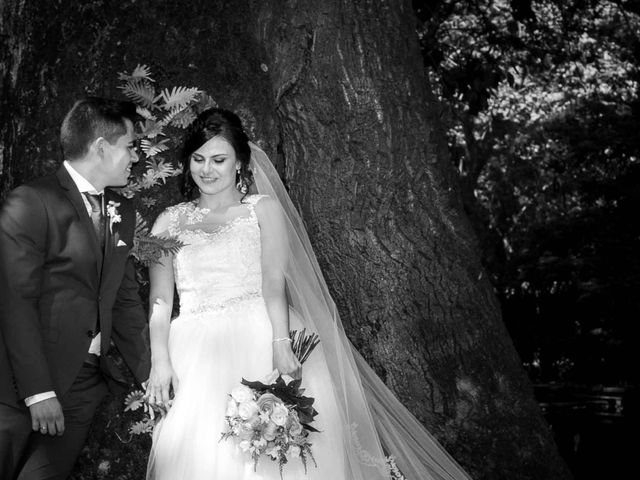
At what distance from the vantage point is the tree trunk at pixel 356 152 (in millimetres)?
4836

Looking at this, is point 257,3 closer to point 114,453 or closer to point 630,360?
point 114,453

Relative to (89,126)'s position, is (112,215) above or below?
below

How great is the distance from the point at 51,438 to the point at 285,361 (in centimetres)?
116

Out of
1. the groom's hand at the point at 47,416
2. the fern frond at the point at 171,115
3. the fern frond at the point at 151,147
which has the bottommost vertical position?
the groom's hand at the point at 47,416

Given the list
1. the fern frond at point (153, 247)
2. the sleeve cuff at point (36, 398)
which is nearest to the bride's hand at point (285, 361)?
the fern frond at point (153, 247)

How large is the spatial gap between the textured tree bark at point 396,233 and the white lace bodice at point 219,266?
0.59 meters

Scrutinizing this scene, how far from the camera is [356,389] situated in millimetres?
4484

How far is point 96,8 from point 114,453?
2.62m

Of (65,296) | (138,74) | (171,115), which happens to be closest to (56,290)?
(65,296)

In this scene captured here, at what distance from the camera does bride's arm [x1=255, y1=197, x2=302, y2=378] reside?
13.7ft

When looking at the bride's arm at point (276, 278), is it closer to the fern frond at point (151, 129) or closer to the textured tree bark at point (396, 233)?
the textured tree bark at point (396, 233)

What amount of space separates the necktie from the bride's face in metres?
0.64

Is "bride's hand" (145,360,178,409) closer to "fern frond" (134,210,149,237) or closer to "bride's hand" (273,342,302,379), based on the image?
"bride's hand" (273,342,302,379)

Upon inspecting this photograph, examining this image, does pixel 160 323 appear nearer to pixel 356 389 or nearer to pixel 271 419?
pixel 271 419
